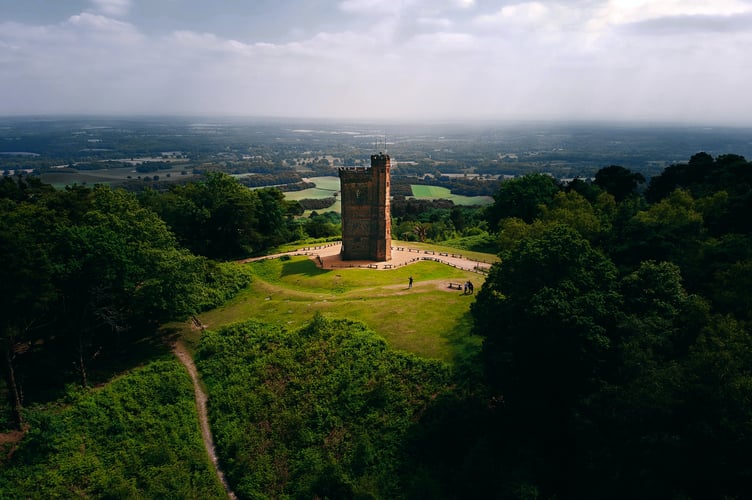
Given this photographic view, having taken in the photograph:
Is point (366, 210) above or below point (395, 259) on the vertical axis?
above

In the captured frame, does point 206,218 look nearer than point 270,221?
Yes

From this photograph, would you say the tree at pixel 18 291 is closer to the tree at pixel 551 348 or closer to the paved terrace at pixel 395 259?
the tree at pixel 551 348

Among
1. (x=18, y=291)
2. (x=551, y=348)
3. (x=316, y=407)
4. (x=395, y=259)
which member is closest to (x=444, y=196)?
(x=395, y=259)

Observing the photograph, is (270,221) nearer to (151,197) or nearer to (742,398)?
(151,197)

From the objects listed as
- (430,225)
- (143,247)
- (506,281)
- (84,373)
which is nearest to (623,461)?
(506,281)

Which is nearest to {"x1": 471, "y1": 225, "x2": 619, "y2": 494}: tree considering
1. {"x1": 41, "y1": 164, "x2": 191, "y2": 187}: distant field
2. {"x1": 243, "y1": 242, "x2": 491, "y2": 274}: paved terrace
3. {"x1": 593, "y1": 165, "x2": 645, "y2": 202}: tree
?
{"x1": 243, "y1": 242, "x2": 491, "y2": 274}: paved terrace

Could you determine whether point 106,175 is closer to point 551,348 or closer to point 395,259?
point 395,259

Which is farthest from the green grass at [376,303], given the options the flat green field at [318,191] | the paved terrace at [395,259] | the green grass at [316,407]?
the flat green field at [318,191]
